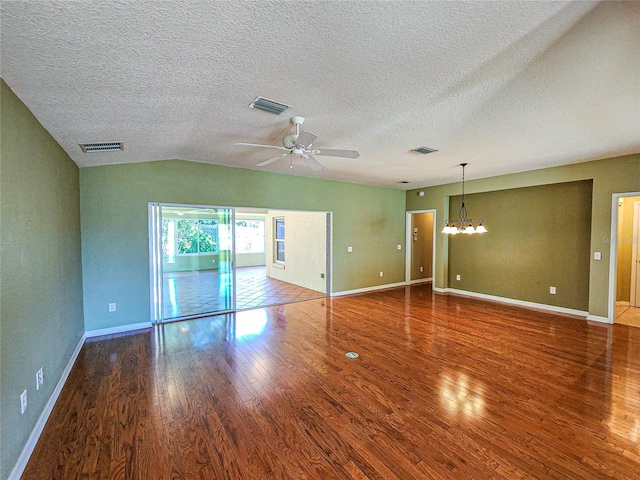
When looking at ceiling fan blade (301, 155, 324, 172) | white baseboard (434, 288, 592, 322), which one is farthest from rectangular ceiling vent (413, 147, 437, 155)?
white baseboard (434, 288, 592, 322)

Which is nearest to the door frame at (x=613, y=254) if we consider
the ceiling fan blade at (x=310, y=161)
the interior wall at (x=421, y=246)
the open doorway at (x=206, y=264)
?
the interior wall at (x=421, y=246)

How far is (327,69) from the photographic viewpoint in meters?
2.13

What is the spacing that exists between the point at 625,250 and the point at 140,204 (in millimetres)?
9076

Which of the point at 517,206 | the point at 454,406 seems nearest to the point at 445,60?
the point at 454,406

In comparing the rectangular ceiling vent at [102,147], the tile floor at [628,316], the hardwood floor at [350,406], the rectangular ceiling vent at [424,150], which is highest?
the rectangular ceiling vent at [424,150]

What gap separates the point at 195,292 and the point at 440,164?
5.20 metres

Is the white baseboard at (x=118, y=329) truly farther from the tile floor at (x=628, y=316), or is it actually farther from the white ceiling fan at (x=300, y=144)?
the tile floor at (x=628, y=316)

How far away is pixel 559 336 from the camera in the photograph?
409cm

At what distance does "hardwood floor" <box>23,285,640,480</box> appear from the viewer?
1.85 metres

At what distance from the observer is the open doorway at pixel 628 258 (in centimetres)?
532

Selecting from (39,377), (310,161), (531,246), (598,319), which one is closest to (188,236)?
(310,161)

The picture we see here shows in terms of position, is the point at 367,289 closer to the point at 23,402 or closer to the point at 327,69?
the point at 327,69

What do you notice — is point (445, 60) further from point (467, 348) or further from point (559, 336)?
point (559, 336)

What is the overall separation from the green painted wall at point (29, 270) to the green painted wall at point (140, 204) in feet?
3.16
